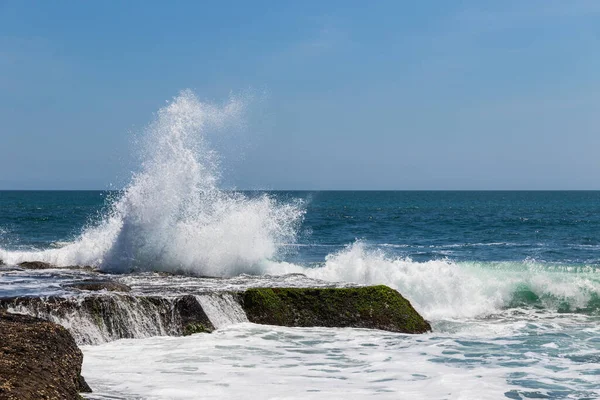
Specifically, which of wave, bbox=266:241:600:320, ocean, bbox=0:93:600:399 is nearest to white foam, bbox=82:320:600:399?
ocean, bbox=0:93:600:399

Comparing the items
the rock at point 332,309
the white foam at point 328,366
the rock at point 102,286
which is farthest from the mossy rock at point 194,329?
the rock at point 102,286

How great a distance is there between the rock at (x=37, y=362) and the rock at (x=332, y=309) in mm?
5239

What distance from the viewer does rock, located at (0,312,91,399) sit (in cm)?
546

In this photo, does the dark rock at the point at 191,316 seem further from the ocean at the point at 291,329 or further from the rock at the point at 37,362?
the rock at the point at 37,362

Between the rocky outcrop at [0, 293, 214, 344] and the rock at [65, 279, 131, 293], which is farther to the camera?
the rock at [65, 279, 131, 293]

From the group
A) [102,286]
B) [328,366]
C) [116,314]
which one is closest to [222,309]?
[116,314]

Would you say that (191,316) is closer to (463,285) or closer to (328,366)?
(328,366)

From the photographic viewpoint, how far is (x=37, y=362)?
5.90 meters

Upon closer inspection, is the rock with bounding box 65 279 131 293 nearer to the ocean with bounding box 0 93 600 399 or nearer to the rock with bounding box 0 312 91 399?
the ocean with bounding box 0 93 600 399

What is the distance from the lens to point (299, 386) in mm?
7949

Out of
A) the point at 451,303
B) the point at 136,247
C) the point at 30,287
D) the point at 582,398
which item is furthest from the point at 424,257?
the point at 582,398

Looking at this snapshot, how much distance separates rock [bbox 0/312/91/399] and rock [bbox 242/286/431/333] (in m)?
5.24

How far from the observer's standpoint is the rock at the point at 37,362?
5457 mm

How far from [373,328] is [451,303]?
189 inches
